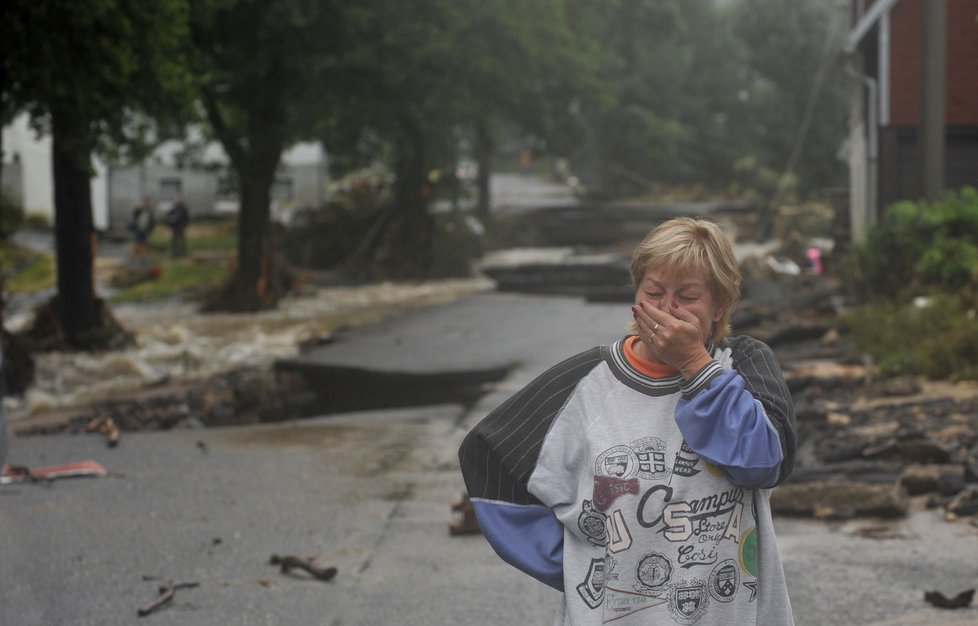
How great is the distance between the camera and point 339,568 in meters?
6.39

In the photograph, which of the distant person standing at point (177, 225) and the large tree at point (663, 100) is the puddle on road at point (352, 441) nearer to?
the distant person standing at point (177, 225)

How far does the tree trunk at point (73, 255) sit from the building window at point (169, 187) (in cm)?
2755

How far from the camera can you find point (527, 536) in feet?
10.2

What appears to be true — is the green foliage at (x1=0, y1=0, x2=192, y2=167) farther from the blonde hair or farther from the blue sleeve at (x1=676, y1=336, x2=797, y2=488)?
the blue sleeve at (x1=676, y1=336, x2=797, y2=488)

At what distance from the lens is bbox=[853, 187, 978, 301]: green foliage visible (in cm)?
1338

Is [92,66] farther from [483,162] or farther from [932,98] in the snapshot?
[483,162]

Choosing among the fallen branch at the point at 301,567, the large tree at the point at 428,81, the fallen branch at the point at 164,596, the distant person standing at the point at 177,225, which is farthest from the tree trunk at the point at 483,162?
the fallen branch at the point at 164,596

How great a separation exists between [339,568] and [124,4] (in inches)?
309

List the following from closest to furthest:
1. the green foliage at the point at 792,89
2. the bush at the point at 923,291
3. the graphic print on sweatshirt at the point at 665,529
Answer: the graphic print on sweatshirt at the point at 665,529, the bush at the point at 923,291, the green foliage at the point at 792,89

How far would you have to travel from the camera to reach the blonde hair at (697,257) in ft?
9.63

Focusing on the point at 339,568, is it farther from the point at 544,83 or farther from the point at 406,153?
the point at 544,83

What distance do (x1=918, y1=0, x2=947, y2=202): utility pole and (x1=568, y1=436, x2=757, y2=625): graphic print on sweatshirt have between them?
42.6 ft

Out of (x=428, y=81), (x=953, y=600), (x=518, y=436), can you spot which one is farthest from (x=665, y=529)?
(x=428, y=81)

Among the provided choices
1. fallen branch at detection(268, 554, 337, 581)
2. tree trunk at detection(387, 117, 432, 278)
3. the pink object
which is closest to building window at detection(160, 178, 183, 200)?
tree trunk at detection(387, 117, 432, 278)
